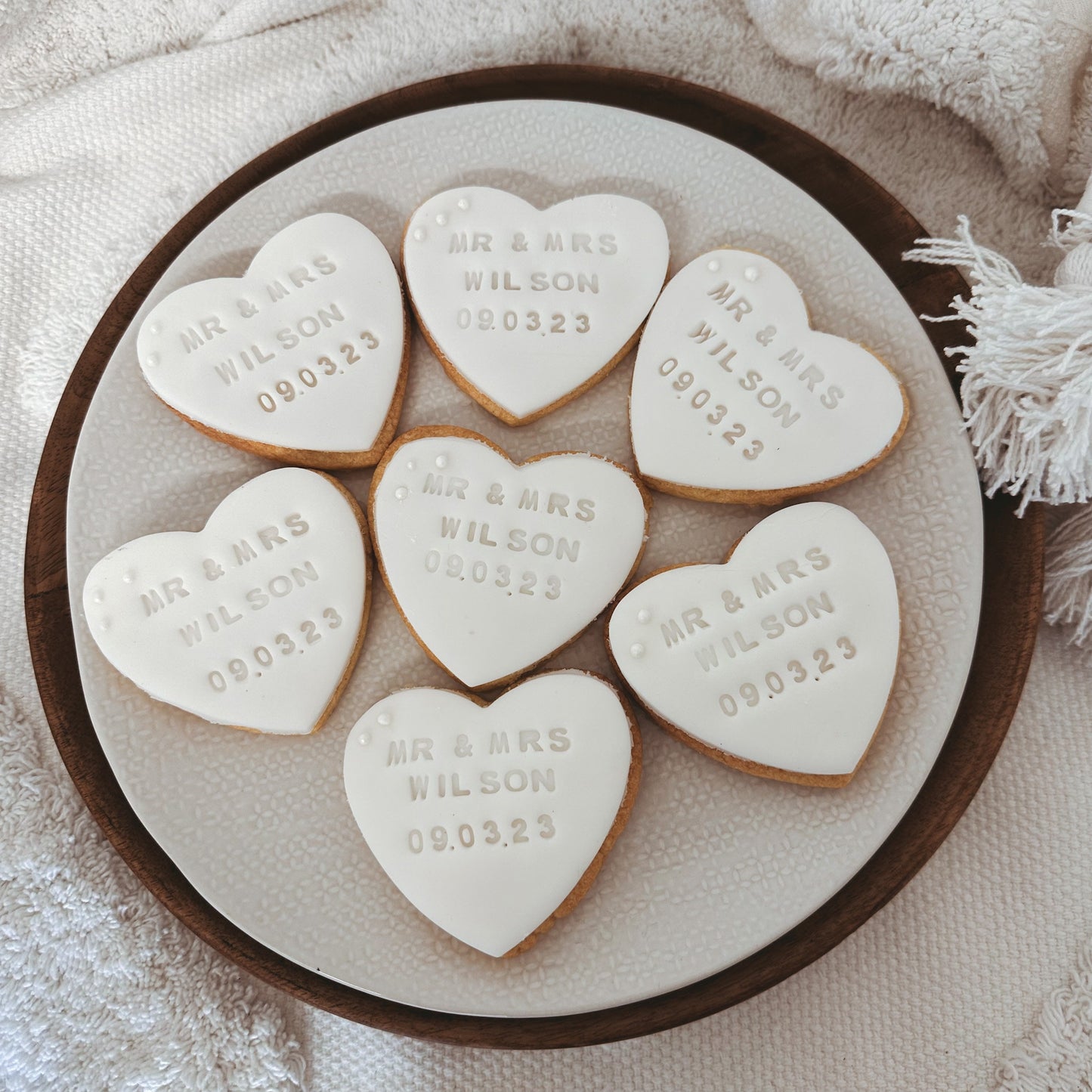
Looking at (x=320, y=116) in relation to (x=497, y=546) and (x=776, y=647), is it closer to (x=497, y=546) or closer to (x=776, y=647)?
(x=497, y=546)

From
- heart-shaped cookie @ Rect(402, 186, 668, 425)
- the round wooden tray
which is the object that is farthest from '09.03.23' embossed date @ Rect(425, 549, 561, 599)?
the round wooden tray

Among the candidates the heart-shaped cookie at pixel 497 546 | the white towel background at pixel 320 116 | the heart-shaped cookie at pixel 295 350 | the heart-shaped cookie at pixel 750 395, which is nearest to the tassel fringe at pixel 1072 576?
the white towel background at pixel 320 116

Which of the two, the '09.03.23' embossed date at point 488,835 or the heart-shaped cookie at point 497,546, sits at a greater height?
the heart-shaped cookie at point 497,546

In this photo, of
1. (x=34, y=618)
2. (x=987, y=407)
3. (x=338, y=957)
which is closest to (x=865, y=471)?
(x=987, y=407)

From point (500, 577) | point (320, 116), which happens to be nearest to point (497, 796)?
point (500, 577)

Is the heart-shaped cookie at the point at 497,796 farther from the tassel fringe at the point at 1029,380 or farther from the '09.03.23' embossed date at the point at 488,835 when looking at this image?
the tassel fringe at the point at 1029,380

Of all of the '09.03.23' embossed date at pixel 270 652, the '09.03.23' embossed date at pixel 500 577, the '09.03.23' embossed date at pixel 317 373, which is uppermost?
the '09.03.23' embossed date at pixel 317 373
